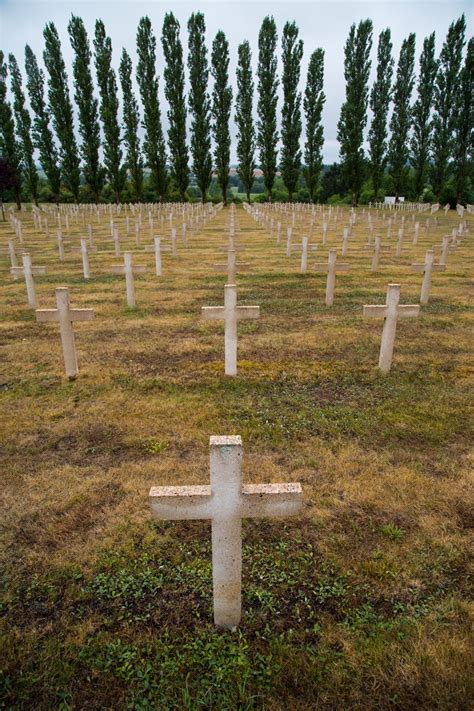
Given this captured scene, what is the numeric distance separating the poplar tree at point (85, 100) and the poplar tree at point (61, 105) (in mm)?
880

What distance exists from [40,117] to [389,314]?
1839 inches

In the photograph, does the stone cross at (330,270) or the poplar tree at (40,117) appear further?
the poplar tree at (40,117)

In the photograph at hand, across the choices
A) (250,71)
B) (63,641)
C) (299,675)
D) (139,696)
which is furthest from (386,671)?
(250,71)

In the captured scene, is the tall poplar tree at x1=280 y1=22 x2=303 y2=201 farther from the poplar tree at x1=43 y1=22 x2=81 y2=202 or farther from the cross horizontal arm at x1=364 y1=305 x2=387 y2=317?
the cross horizontal arm at x1=364 y1=305 x2=387 y2=317

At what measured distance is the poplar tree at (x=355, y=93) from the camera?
42781mm

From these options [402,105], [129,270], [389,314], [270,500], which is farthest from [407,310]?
[402,105]

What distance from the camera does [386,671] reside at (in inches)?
83.4

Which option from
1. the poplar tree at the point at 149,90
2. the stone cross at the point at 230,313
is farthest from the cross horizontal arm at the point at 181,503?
the poplar tree at the point at 149,90

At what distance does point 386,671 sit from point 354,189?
48971 mm

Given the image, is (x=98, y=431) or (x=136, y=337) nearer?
(x=98, y=431)

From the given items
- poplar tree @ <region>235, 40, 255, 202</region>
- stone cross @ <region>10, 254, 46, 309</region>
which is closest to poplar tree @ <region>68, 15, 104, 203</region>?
poplar tree @ <region>235, 40, 255, 202</region>

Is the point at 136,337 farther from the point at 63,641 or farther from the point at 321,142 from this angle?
the point at 321,142

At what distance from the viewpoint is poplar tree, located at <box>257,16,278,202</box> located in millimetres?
46906

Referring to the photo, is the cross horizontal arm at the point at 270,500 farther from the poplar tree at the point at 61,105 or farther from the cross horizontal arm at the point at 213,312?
the poplar tree at the point at 61,105
